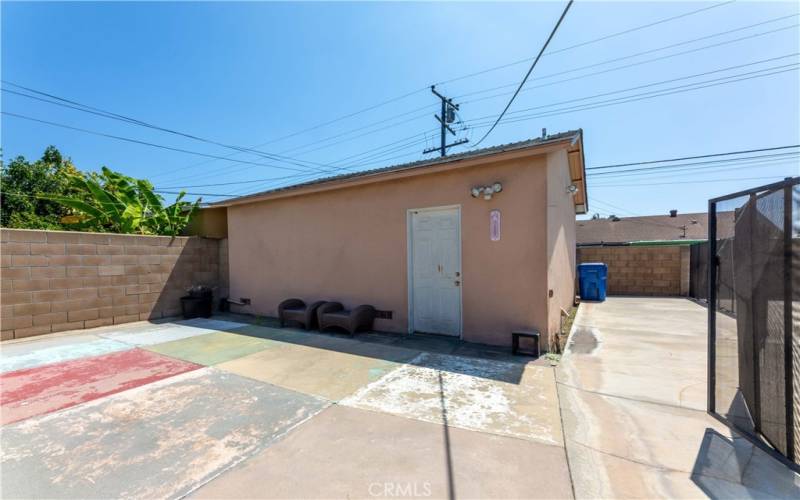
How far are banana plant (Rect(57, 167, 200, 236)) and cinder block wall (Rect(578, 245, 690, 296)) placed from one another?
15.6 m

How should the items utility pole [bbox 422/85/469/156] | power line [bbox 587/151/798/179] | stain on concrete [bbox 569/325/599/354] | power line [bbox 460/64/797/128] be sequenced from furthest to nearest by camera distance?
utility pole [bbox 422/85/469/156], power line [bbox 587/151/798/179], power line [bbox 460/64/797/128], stain on concrete [bbox 569/325/599/354]

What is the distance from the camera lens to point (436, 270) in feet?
20.6

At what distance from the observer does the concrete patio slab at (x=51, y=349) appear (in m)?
5.09

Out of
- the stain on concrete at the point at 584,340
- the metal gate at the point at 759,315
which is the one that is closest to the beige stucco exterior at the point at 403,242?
the stain on concrete at the point at 584,340

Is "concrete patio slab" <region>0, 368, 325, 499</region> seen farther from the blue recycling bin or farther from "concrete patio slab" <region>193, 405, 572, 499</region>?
the blue recycling bin

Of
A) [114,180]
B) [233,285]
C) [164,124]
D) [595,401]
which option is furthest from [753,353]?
[164,124]

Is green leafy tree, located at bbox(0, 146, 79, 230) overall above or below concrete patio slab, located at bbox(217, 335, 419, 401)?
above

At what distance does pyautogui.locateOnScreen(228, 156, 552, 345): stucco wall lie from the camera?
5305 millimetres

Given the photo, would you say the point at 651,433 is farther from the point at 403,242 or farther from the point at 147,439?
the point at 403,242

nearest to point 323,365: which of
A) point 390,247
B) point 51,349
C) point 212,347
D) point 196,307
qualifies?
point 212,347

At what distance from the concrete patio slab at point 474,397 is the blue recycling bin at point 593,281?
852cm

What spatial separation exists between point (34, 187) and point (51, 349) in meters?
20.5

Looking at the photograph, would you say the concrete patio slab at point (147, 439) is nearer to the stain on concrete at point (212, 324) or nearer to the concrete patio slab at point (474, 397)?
the concrete patio slab at point (474, 397)

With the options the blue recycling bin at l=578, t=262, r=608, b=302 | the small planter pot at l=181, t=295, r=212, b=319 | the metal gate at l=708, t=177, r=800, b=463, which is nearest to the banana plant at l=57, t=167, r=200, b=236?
the small planter pot at l=181, t=295, r=212, b=319
